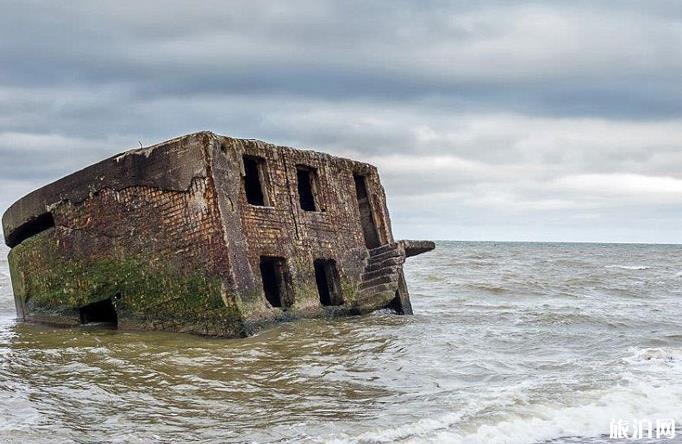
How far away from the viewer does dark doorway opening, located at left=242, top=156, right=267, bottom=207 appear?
1103cm

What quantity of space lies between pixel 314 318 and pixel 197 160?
293cm

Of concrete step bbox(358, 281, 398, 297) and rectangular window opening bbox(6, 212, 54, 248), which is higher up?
rectangular window opening bbox(6, 212, 54, 248)

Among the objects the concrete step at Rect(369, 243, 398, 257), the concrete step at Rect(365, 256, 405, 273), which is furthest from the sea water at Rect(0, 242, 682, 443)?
the concrete step at Rect(369, 243, 398, 257)

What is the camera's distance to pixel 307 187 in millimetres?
12836

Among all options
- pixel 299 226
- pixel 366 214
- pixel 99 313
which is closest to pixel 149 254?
pixel 99 313

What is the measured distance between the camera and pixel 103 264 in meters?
10.8

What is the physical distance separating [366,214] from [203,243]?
454 cm

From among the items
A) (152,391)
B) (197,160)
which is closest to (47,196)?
(197,160)

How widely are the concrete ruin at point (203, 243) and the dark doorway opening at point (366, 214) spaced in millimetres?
41

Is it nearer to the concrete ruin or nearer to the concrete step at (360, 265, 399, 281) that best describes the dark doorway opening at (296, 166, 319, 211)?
the concrete ruin

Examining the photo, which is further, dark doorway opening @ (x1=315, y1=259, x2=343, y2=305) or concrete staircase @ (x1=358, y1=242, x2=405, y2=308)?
concrete staircase @ (x1=358, y1=242, x2=405, y2=308)

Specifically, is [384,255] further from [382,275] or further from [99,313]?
[99,313]

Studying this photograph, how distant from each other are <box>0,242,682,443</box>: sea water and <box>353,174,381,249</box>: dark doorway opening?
178 cm

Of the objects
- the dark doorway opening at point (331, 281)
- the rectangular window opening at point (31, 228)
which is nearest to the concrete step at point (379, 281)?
the dark doorway opening at point (331, 281)
